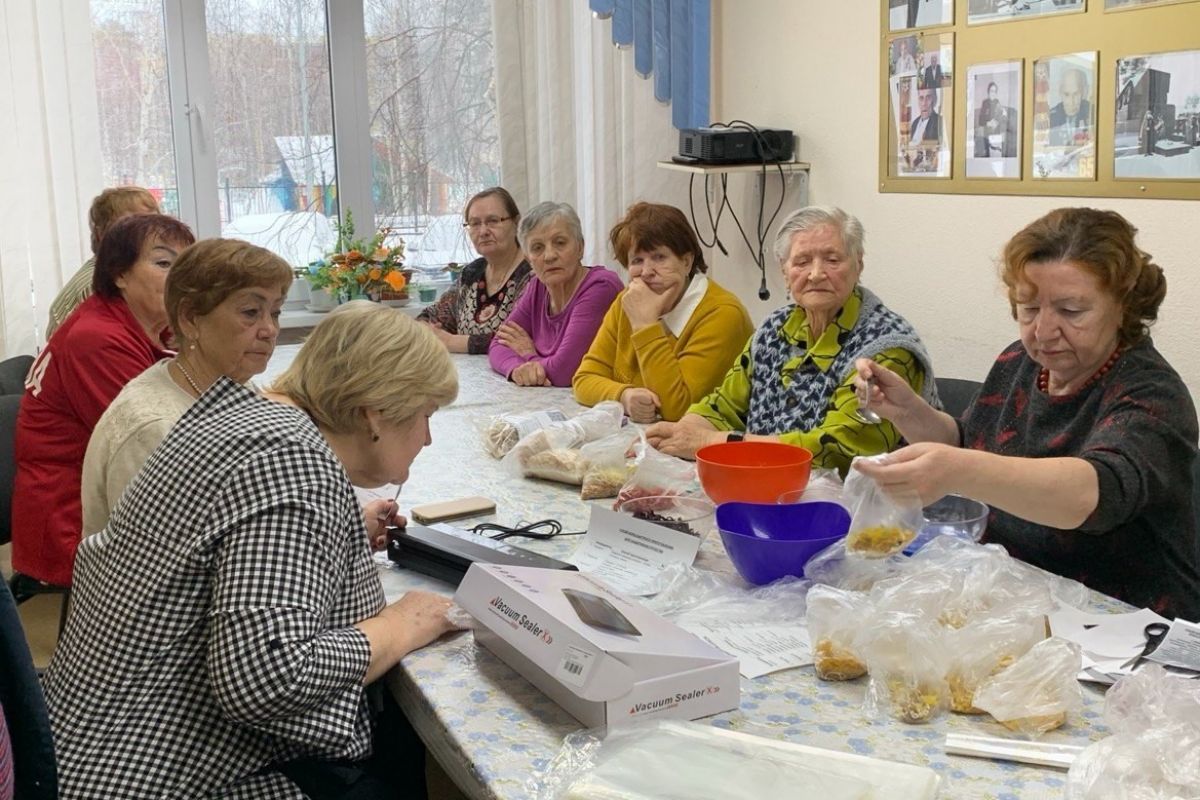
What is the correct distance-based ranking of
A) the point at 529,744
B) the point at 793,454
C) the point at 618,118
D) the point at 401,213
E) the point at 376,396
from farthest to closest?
the point at 401,213
the point at 618,118
the point at 793,454
the point at 376,396
the point at 529,744

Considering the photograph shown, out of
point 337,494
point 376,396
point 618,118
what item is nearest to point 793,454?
point 376,396

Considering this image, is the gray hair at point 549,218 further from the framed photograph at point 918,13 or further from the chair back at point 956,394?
the chair back at point 956,394

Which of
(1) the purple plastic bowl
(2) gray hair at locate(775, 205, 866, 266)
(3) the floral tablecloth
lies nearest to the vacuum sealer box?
(3) the floral tablecloth

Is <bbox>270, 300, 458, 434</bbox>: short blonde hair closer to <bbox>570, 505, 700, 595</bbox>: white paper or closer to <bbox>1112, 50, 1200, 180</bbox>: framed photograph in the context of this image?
<bbox>570, 505, 700, 595</bbox>: white paper

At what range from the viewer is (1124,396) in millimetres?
1726

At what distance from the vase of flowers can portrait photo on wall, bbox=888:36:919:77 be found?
182cm

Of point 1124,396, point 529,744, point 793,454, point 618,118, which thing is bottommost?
point 529,744

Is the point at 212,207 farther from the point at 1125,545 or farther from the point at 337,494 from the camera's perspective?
the point at 1125,545

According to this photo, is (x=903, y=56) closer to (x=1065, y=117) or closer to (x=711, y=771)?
(x=1065, y=117)

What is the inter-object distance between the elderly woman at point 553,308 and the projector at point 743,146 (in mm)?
505

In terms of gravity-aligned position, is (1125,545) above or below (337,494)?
below

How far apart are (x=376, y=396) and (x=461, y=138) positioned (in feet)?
10.1

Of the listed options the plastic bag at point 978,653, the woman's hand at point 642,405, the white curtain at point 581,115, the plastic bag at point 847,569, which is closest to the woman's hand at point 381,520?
the plastic bag at point 847,569

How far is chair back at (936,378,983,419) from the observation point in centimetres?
245
